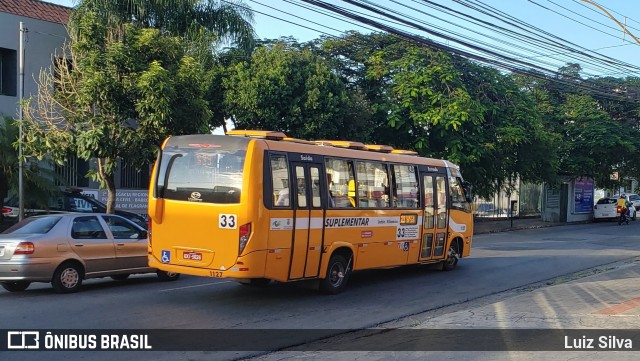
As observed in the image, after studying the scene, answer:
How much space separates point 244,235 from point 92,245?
3539 mm

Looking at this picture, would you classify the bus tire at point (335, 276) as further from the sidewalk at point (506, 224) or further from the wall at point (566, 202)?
the wall at point (566, 202)

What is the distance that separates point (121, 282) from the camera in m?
13.2

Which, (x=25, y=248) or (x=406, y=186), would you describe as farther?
(x=406, y=186)

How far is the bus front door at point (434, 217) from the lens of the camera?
14.7m

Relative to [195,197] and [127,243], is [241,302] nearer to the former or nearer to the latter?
[195,197]

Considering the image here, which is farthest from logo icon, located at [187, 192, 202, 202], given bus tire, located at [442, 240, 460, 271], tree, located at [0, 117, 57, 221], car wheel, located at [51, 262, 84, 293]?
tree, located at [0, 117, 57, 221]

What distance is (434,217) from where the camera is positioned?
49.2 ft

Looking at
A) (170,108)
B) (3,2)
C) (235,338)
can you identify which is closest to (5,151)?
(170,108)

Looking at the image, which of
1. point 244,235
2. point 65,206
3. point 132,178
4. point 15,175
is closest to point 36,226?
point 244,235

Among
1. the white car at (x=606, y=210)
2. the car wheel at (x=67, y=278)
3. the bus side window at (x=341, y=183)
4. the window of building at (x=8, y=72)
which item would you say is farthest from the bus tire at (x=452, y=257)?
the white car at (x=606, y=210)

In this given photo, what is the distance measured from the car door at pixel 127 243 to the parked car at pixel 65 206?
6.03 metres

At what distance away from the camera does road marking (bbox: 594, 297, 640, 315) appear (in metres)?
10.4

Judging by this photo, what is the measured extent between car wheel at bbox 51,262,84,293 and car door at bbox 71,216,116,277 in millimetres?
171

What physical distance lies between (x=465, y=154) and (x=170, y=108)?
51.3 feet
